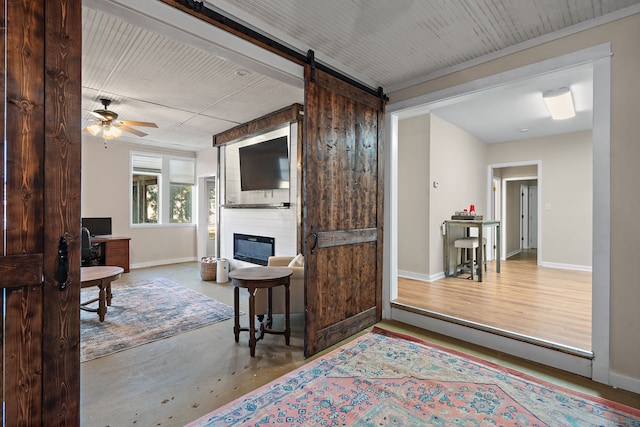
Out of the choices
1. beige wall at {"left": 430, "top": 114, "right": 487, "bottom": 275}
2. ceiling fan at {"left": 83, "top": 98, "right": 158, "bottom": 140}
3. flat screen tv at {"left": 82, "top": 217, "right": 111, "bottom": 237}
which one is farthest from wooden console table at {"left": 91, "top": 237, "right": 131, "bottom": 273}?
beige wall at {"left": 430, "top": 114, "right": 487, "bottom": 275}

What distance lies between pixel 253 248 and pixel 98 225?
129 inches

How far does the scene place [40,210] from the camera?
4.68ft

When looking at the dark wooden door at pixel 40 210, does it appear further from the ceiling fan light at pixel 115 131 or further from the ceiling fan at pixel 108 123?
the ceiling fan light at pixel 115 131

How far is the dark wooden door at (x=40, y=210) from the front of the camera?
53.2 inches

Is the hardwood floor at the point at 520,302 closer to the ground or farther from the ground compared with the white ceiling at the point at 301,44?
closer to the ground

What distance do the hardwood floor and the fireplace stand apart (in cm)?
219

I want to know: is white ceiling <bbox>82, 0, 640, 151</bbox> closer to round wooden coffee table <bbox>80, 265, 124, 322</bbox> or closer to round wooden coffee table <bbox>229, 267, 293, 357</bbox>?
round wooden coffee table <bbox>229, 267, 293, 357</bbox>

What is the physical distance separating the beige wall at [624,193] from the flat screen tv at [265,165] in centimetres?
360

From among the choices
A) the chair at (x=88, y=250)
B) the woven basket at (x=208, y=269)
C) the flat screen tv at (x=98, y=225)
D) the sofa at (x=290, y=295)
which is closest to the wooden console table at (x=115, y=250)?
the chair at (x=88, y=250)

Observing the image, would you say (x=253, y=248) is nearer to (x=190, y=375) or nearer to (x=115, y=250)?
(x=115, y=250)

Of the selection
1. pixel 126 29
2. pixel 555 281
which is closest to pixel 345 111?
pixel 126 29

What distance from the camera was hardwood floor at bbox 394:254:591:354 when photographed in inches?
112

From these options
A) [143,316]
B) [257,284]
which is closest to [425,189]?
[257,284]

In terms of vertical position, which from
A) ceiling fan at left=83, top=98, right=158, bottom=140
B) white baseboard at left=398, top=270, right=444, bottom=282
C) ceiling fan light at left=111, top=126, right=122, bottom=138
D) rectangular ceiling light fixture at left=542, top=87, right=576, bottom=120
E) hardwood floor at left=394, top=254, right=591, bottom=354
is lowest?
hardwood floor at left=394, top=254, right=591, bottom=354
